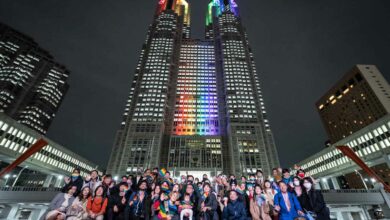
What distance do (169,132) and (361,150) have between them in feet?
209

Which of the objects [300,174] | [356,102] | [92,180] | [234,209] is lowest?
[234,209]

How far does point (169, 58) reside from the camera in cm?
9012

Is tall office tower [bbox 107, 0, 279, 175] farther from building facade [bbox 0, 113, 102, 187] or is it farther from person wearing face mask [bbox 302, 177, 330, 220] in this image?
person wearing face mask [bbox 302, 177, 330, 220]

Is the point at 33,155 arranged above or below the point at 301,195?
above

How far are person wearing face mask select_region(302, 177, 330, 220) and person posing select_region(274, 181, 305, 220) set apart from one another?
41 cm

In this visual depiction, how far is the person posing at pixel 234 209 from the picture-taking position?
6.27 meters

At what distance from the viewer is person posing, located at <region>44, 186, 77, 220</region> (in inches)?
231

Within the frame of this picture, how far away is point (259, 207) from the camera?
6.83m

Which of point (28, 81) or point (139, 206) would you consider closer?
point (139, 206)

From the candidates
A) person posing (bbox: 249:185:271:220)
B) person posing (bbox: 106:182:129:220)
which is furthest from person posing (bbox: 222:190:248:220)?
person posing (bbox: 106:182:129:220)

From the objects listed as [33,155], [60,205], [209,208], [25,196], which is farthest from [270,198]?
[33,155]

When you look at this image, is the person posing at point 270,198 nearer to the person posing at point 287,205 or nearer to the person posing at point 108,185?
the person posing at point 287,205

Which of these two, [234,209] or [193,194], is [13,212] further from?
[234,209]

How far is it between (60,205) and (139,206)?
278 cm
